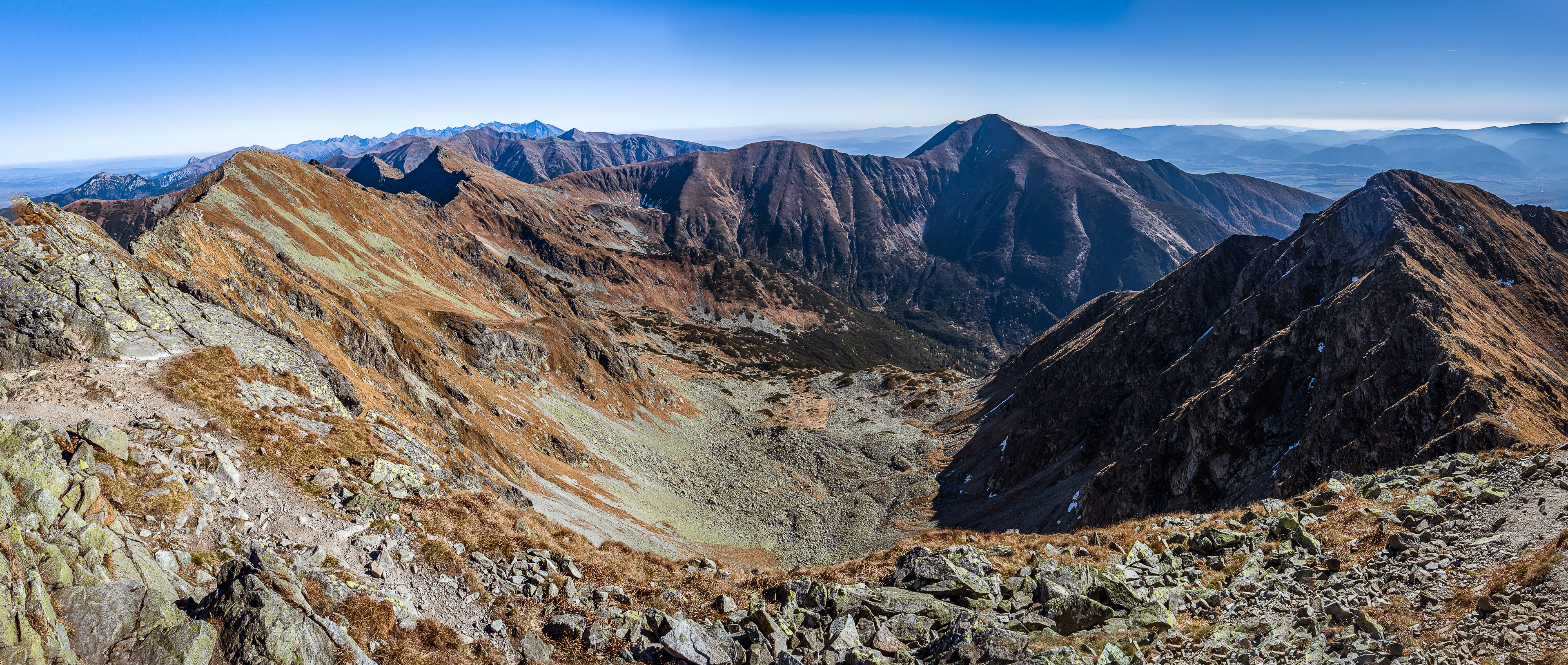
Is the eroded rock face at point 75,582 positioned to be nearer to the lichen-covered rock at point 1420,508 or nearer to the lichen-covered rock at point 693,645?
the lichen-covered rock at point 693,645

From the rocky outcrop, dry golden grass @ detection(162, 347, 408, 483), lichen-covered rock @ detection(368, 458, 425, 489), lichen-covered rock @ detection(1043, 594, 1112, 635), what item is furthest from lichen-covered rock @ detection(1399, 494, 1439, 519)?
the rocky outcrop

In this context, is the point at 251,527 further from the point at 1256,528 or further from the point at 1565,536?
the point at 1565,536

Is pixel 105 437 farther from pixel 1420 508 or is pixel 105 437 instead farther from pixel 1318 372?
pixel 1318 372

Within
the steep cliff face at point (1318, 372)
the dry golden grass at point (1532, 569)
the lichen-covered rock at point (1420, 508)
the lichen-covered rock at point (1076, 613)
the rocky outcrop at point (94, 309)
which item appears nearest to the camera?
the dry golden grass at point (1532, 569)

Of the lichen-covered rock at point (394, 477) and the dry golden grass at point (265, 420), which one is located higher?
the dry golden grass at point (265, 420)

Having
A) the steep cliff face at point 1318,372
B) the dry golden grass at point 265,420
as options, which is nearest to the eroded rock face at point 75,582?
the dry golden grass at point 265,420

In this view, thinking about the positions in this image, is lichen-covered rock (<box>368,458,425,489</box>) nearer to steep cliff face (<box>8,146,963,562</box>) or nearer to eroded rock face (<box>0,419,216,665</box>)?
steep cliff face (<box>8,146,963,562</box>)

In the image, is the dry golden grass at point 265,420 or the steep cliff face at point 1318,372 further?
the steep cliff face at point 1318,372
